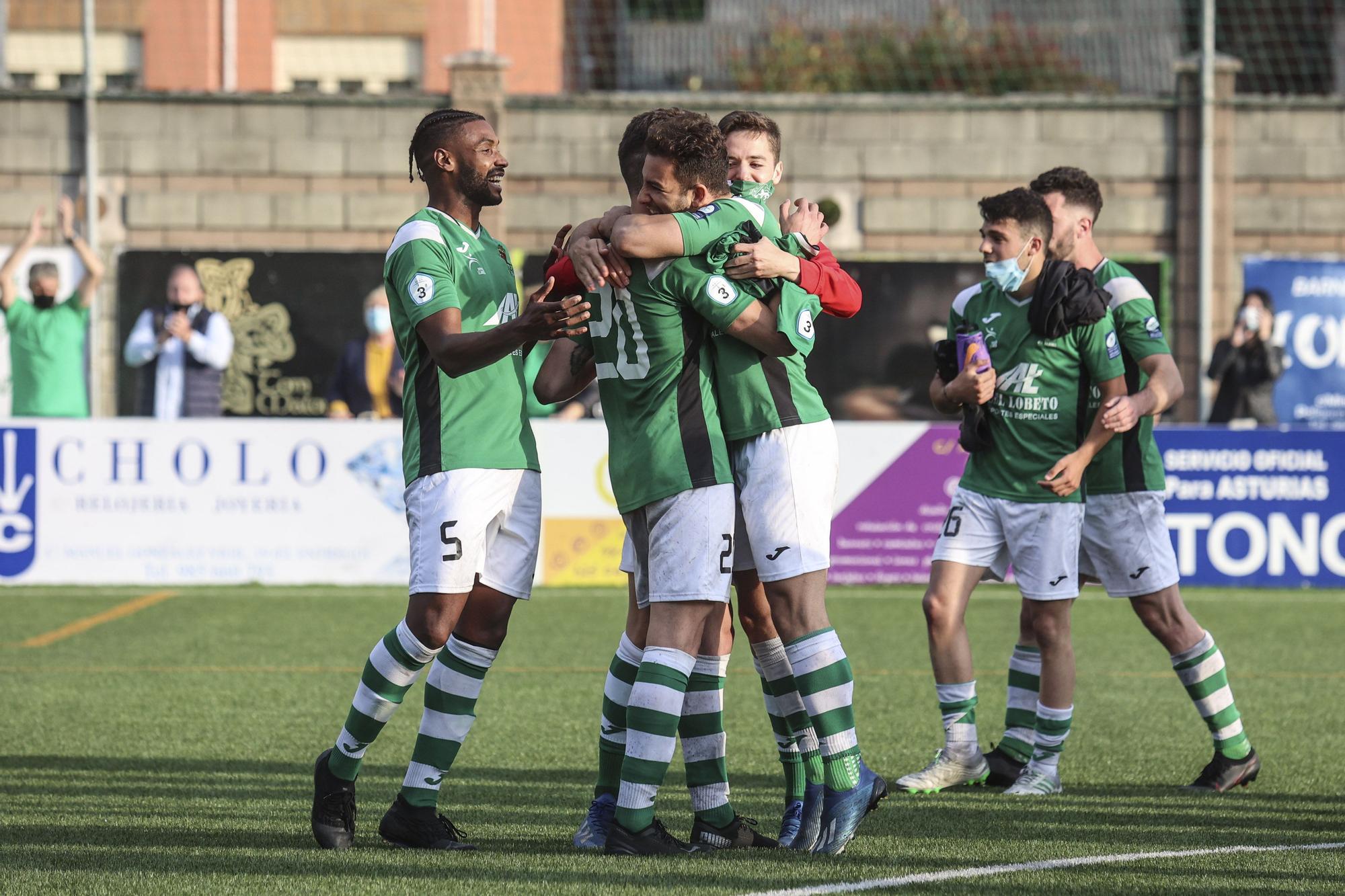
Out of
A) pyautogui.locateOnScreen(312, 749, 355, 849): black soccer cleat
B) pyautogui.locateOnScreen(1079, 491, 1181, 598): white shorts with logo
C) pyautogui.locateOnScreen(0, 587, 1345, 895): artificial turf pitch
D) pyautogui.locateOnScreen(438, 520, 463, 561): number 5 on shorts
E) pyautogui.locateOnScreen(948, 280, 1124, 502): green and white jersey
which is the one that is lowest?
pyautogui.locateOnScreen(0, 587, 1345, 895): artificial turf pitch

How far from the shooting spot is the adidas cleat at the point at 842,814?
4500 millimetres

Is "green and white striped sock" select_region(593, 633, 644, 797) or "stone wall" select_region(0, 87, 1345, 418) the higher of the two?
"stone wall" select_region(0, 87, 1345, 418)

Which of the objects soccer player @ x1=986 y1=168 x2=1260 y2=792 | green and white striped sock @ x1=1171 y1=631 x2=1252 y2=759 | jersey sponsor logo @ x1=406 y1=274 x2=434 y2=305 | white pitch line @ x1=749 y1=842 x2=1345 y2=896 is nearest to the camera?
white pitch line @ x1=749 y1=842 x2=1345 y2=896

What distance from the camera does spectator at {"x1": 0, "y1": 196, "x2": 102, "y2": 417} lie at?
42.7 ft

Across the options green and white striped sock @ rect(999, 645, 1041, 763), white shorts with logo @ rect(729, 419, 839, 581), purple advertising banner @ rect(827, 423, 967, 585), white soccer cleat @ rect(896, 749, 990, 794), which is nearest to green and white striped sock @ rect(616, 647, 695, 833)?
white shorts with logo @ rect(729, 419, 839, 581)

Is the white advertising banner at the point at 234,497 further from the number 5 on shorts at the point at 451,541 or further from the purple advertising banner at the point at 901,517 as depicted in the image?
the number 5 on shorts at the point at 451,541

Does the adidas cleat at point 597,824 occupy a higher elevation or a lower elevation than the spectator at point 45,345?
lower

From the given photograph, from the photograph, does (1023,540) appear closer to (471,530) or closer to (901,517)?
(471,530)

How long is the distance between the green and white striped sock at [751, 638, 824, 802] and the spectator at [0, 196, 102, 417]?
942 cm

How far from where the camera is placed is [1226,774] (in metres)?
5.77

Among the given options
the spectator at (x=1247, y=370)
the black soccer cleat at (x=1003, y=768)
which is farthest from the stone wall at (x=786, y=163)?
the black soccer cleat at (x=1003, y=768)

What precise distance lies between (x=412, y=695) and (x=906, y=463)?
207 inches

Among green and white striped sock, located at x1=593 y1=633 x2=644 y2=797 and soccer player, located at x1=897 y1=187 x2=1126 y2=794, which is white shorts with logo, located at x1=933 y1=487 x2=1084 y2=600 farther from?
green and white striped sock, located at x1=593 y1=633 x2=644 y2=797

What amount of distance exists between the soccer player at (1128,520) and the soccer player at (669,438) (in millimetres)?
1899
